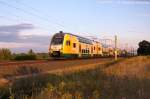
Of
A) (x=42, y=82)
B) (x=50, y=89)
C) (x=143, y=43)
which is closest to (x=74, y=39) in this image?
(x=42, y=82)

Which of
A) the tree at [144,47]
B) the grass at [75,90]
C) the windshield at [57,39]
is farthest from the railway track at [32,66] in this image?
the tree at [144,47]

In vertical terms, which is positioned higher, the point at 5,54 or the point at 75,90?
the point at 5,54

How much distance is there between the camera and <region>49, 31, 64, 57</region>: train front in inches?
1765

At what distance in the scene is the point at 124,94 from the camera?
1277 cm

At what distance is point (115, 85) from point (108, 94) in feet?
5.68

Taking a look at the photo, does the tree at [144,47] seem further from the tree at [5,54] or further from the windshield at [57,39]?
the windshield at [57,39]

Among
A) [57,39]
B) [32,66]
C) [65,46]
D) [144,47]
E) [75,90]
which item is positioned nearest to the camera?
[75,90]

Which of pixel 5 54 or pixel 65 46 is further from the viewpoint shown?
pixel 5 54

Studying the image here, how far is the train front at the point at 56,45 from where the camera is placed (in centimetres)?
4482

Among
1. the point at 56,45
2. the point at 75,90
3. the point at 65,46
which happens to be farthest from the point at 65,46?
the point at 75,90

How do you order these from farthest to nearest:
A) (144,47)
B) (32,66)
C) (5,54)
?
(144,47)
(5,54)
(32,66)

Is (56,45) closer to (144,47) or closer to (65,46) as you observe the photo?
(65,46)

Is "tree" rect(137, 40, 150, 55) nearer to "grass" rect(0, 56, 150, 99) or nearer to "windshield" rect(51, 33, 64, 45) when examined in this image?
"windshield" rect(51, 33, 64, 45)

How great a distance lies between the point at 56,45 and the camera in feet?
149
